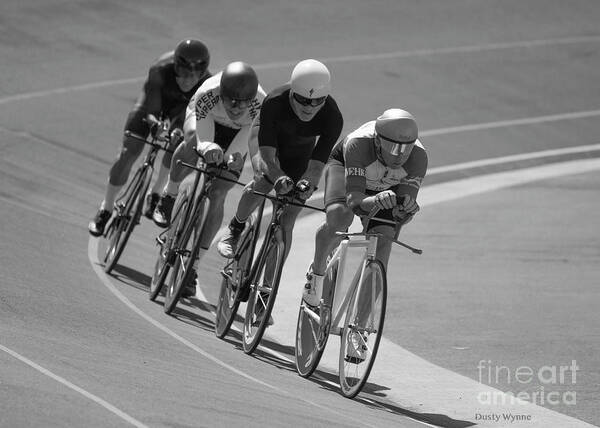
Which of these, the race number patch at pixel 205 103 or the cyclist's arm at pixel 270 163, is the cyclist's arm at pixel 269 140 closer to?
the cyclist's arm at pixel 270 163

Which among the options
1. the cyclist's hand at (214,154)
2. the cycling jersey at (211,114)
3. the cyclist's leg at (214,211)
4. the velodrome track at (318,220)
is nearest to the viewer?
the velodrome track at (318,220)

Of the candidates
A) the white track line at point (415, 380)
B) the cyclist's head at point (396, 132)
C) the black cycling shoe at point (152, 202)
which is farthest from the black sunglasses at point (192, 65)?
the cyclist's head at point (396, 132)

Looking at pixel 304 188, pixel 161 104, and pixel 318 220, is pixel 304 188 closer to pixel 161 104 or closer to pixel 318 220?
pixel 161 104

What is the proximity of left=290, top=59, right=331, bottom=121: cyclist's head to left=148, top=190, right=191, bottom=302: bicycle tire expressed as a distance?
5.24 ft

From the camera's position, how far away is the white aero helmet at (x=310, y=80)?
811cm

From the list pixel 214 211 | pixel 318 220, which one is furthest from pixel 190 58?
pixel 318 220

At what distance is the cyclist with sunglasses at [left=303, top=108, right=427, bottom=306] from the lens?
729 cm

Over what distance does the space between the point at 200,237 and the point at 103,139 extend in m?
6.72

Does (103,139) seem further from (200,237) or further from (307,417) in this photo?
(307,417)

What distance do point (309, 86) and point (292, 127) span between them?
501 millimetres

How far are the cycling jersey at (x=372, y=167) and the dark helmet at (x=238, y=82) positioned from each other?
153cm

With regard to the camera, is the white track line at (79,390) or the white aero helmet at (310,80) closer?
the white track line at (79,390)

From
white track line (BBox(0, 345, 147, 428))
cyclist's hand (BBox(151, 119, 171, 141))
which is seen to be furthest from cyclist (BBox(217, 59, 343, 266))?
white track line (BBox(0, 345, 147, 428))

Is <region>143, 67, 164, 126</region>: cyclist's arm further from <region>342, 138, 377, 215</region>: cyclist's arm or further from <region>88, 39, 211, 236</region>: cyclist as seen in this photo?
<region>342, 138, 377, 215</region>: cyclist's arm
